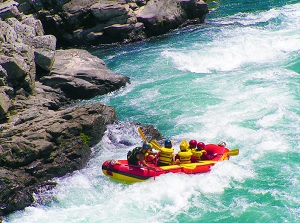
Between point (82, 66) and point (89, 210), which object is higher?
point (82, 66)

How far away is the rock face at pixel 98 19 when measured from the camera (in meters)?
22.5

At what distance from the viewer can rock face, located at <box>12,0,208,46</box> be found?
2248 centimetres

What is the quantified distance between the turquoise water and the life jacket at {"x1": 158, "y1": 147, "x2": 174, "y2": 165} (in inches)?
16.9

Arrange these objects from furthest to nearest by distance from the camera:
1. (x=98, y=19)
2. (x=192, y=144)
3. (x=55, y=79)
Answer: (x=98, y=19) → (x=55, y=79) → (x=192, y=144)

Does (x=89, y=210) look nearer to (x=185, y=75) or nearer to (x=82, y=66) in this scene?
(x=82, y=66)

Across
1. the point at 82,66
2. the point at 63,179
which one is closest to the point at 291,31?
the point at 82,66

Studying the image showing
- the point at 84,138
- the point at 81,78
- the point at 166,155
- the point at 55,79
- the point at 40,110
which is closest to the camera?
the point at 166,155

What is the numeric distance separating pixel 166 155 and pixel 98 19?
13.8m

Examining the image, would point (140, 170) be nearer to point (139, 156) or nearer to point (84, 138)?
point (139, 156)

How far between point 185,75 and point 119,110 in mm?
3880

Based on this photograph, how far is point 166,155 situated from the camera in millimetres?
10414

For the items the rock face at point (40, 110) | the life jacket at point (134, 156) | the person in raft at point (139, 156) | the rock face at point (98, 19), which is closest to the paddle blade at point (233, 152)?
the person in raft at point (139, 156)

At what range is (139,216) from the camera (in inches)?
356

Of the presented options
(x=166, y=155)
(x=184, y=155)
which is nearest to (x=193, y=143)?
(x=184, y=155)
